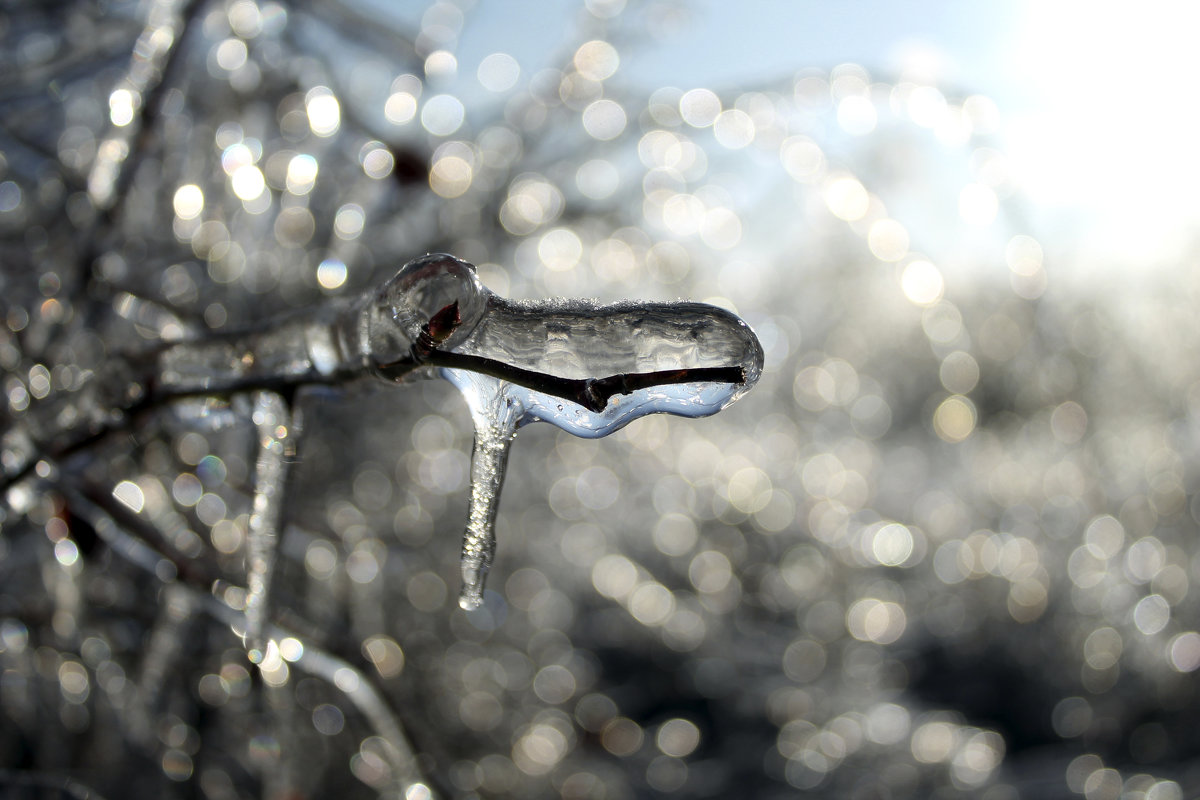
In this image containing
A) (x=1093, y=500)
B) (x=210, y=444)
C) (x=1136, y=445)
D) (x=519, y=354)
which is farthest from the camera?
(x=1136, y=445)

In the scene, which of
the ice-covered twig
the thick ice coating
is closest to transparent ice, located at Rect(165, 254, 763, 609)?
the thick ice coating

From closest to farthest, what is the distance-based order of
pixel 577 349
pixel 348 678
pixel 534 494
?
pixel 577 349
pixel 348 678
pixel 534 494

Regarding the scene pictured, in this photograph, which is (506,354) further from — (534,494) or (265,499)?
(534,494)

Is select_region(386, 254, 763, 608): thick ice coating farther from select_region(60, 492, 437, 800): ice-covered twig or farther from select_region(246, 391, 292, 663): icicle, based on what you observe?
select_region(60, 492, 437, 800): ice-covered twig

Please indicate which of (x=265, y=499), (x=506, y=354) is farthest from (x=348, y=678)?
(x=506, y=354)

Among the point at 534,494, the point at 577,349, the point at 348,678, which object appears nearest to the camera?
the point at 577,349

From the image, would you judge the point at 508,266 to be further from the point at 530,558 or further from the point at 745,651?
the point at 745,651

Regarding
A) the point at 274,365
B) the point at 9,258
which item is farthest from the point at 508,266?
the point at 274,365
